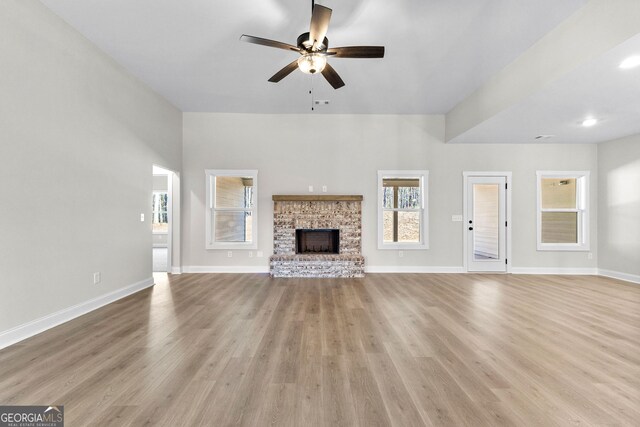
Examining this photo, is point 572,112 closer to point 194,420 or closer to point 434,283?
point 434,283

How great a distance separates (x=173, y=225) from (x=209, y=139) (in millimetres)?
1925

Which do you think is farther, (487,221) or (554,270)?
(487,221)

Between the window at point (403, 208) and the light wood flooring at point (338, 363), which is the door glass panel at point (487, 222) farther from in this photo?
the light wood flooring at point (338, 363)

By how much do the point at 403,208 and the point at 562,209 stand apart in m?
3.32

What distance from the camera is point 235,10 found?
2.85m

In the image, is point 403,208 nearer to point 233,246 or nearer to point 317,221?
point 317,221

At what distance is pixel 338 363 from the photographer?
2184 mm

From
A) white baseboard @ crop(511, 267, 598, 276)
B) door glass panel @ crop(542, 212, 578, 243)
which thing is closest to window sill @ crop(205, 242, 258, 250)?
white baseboard @ crop(511, 267, 598, 276)

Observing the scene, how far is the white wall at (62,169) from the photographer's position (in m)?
2.54

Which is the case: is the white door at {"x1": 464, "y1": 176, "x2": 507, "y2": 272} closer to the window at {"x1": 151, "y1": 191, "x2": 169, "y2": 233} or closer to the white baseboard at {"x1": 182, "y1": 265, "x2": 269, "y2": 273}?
the white baseboard at {"x1": 182, "y1": 265, "x2": 269, "y2": 273}

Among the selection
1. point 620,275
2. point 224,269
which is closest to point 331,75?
point 224,269

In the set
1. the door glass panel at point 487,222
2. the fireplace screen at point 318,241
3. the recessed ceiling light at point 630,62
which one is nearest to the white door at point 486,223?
the door glass panel at point 487,222

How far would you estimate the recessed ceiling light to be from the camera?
268cm

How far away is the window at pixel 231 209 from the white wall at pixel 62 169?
1.50 meters
